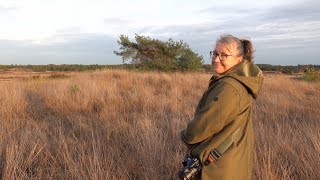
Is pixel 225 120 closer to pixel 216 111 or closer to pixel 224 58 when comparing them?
pixel 216 111

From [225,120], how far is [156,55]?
24.4 m

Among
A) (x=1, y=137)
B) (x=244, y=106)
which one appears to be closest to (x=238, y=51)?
(x=244, y=106)

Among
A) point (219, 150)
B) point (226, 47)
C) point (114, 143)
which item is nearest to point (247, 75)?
point (226, 47)

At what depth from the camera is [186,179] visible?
2.44 meters

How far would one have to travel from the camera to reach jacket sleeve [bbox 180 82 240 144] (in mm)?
2375

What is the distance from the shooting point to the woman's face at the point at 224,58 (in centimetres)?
256

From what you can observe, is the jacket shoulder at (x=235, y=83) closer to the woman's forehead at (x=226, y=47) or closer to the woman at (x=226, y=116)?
the woman at (x=226, y=116)

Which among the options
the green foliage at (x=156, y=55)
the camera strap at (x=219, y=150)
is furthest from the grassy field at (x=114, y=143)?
the green foliage at (x=156, y=55)

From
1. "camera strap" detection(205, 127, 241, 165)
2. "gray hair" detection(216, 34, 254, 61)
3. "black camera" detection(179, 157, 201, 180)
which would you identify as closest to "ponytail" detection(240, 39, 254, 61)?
"gray hair" detection(216, 34, 254, 61)

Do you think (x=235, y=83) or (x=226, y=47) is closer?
(x=235, y=83)

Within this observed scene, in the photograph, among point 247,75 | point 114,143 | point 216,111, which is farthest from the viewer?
point 114,143

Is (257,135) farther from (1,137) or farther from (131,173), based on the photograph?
(1,137)

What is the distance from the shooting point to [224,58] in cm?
257

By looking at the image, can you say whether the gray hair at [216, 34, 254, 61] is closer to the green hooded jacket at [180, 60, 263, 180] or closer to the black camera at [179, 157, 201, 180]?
the green hooded jacket at [180, 60, 263, 180]
